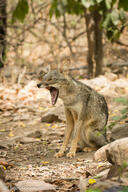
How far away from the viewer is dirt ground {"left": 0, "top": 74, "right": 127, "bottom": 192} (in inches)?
157

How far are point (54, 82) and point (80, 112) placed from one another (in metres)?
0.69

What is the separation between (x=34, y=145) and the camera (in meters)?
6.04

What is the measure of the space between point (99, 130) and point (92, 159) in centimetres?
80

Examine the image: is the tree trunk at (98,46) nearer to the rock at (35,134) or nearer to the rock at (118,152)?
the rock at (35,134)

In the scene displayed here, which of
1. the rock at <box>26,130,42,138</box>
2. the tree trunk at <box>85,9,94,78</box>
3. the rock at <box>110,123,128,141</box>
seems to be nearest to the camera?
the rock at <box>110,123,128,141</box>

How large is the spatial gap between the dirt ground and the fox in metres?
0.21

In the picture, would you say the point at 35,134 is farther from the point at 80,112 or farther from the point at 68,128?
the point at 80,112

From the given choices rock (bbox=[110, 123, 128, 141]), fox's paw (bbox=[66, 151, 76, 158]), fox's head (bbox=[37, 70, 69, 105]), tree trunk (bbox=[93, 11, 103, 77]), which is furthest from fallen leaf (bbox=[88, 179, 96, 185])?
tree trunk (bbox=[93, 11, 103, 77])

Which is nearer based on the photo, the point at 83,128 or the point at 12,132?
the point at 83,128

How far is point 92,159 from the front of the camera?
4.81 meters

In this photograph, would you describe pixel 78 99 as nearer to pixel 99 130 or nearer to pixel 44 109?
pixel 99 130

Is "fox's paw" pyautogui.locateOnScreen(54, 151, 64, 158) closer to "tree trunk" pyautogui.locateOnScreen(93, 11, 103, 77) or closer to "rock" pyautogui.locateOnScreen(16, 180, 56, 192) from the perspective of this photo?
"rock" pyautogui.locateOnScreen(16, 180, 56, 192)

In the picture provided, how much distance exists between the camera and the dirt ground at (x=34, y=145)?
13.1 ft

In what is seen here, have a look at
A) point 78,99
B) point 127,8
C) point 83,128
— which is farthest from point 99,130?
point 127,8
